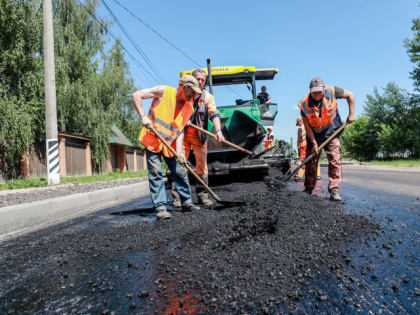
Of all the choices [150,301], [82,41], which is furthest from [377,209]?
[82,41]

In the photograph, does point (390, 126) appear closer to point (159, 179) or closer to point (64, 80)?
point (64, 80)

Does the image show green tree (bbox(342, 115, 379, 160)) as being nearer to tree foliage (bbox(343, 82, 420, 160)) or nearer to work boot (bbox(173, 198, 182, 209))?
tree foliage (bbox(343, 82, 420, 160))

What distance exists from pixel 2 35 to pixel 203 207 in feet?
40.4

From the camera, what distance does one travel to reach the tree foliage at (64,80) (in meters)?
11.4

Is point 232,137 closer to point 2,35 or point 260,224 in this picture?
point 260,224

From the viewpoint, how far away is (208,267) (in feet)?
5.99

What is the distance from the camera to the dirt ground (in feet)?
4.65

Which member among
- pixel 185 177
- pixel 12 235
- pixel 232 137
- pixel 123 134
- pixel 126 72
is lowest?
pixel 12 235

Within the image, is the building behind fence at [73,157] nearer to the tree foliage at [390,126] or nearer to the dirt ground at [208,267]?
the dirt ground at [208,267]

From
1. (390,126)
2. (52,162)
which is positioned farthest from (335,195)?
(390,126)

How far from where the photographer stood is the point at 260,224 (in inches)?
99.2

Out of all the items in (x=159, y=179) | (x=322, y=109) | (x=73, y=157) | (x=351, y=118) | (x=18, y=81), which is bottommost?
(x=159, y=179)

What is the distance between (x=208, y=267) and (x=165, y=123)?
2312 millimetres

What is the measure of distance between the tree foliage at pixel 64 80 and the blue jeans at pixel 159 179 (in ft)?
31.6
